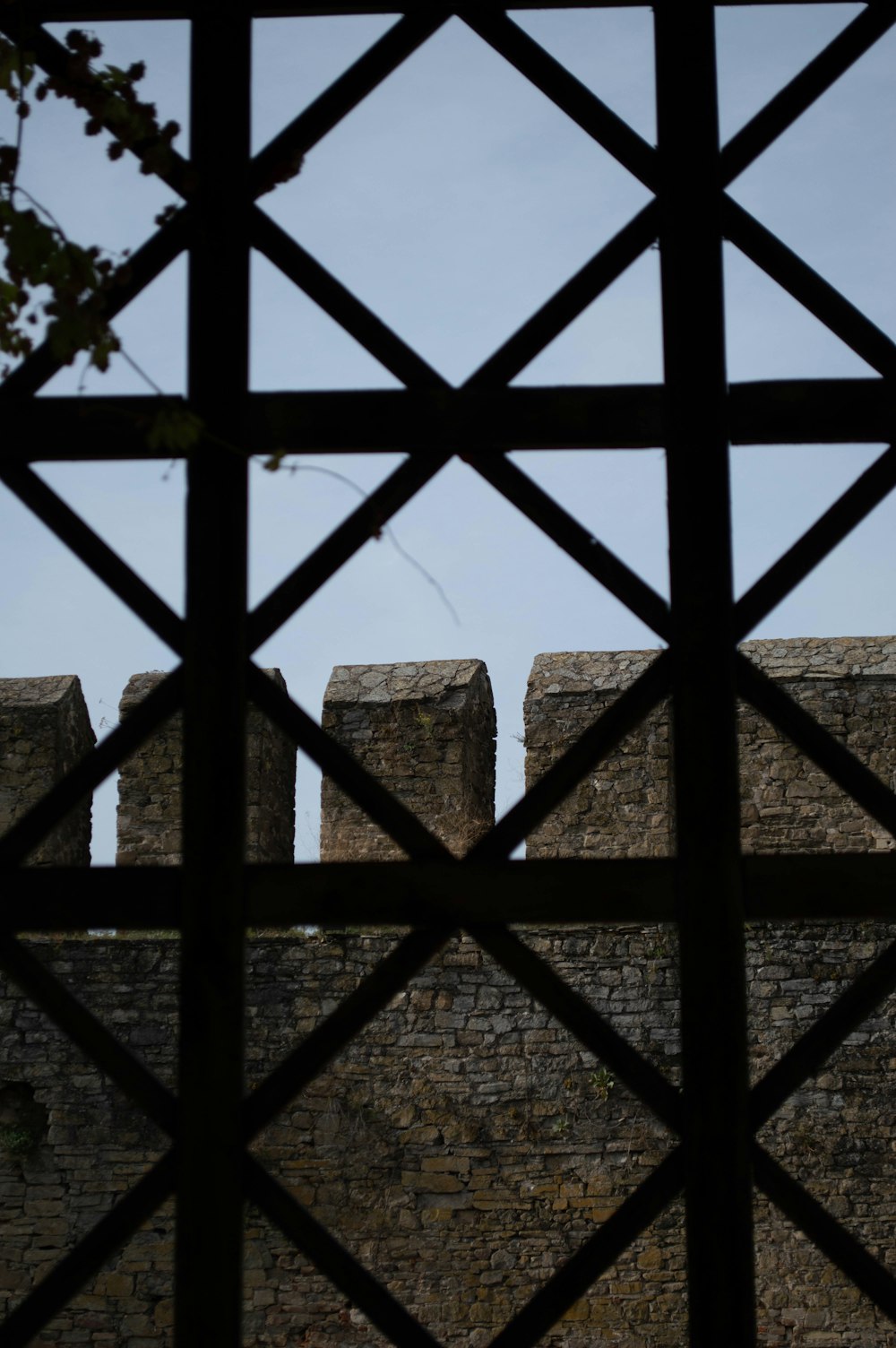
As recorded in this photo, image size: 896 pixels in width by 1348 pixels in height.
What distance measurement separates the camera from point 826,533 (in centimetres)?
320

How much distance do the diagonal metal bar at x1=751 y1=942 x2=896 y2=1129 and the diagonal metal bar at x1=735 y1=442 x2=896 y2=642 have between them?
0.82 metres

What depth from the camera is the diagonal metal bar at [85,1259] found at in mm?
2918

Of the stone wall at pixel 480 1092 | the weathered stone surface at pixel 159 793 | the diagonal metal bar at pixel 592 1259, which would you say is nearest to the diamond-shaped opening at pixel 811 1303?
the stone wall at pixel 480 1092

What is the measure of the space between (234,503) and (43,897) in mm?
937

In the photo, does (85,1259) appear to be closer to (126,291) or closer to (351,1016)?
(351,1016)

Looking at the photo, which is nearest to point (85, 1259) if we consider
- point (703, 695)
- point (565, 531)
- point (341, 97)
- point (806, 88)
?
point (703, 695)

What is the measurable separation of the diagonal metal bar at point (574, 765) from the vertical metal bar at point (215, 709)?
1.78 ft

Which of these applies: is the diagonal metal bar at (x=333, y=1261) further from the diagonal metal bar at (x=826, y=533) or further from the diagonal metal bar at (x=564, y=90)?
the diagonal metal bar at (x=564, y=90)

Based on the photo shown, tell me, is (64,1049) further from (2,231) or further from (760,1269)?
(2,231)

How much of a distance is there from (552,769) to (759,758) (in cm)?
578

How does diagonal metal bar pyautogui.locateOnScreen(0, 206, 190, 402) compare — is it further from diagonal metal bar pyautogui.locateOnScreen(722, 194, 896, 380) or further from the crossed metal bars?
diagonal metal bar pyautogui.locateOnScreen(722, 194, 896, 380)

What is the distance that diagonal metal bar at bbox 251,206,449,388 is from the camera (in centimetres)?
319

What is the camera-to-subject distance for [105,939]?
853 cm

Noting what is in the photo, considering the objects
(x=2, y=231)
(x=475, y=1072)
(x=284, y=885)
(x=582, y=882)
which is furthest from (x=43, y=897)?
(x=475, y=1072)
